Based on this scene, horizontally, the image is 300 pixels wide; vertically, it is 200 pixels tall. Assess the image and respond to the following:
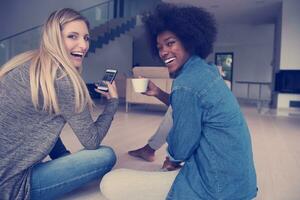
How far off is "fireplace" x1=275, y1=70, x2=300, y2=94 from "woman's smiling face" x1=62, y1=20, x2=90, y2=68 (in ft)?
21.1

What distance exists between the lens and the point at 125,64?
1093cm

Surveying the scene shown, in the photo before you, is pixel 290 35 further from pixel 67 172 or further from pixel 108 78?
pixel 67 172

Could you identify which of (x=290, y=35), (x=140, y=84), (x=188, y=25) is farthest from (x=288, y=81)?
(x=188, y=25)

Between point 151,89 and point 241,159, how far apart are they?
720mm

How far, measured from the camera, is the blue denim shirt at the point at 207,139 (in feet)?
2.85

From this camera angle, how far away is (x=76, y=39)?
125 centimetres

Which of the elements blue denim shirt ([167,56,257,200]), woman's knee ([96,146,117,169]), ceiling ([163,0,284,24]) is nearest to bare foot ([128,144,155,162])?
woman's knee ([96,146,117,169])

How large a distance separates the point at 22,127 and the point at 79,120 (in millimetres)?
208

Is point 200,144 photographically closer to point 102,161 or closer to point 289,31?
point 102,161

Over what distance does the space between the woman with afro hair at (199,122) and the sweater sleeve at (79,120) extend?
0.32 meters

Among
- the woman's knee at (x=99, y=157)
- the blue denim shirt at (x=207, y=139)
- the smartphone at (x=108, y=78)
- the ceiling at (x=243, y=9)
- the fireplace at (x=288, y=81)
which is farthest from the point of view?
the ceiling at (x=243, y=9)

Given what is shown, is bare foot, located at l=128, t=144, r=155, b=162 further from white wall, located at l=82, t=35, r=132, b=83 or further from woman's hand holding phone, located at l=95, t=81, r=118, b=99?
white wall, located at l=82, t=35, r=132, b=83

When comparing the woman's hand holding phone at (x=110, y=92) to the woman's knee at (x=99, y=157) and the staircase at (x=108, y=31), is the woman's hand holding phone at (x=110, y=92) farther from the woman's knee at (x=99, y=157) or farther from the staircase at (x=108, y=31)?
the staircase at (x=108, y=31)

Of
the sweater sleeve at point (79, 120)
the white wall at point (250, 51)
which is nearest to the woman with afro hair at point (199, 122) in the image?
the sweater sleeve at point (79, 120)
